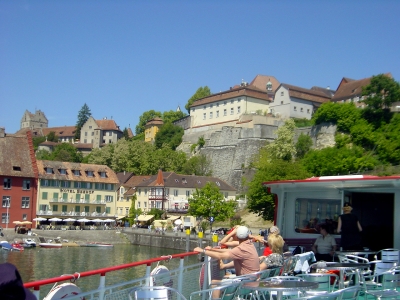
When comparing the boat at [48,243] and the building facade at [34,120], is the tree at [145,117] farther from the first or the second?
the boat at [48,243]

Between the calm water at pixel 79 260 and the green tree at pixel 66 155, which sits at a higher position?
the green tree at pixel 66 155

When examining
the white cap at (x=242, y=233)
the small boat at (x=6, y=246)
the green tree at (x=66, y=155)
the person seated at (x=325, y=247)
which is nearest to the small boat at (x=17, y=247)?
the small boat at (x=6, y=246)

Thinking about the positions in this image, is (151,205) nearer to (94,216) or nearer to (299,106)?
(94,216)

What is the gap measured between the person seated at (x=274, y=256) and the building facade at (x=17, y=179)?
2022 inches

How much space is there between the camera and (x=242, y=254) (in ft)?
23.3

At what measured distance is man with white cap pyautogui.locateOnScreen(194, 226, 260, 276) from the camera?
23.1 ft

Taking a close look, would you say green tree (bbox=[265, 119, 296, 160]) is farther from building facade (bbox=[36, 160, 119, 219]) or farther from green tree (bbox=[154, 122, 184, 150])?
green tree (bbox=[154, 122, 184, 150])

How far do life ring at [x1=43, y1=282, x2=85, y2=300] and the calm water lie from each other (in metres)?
20.4

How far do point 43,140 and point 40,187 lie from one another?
3122 inches

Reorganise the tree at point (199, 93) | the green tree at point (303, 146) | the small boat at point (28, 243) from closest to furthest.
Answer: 1. the small boat at point (28, 243)
2. the green tree at point (303, 146)
3. the tree at point (199, 93)

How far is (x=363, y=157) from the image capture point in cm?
5728

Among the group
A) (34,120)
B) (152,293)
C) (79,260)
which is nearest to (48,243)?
(79,260)

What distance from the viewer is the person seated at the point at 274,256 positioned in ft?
26.2

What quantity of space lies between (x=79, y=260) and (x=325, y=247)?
33.8 meters
